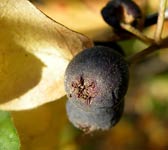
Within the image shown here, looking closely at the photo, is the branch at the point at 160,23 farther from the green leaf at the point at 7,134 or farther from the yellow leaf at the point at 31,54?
the green leaf at the point at 7,134

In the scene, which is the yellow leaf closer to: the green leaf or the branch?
the green leaf

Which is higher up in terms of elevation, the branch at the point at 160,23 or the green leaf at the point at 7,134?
the branch at the point at 160,23

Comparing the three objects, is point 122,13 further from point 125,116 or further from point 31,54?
point 125,116

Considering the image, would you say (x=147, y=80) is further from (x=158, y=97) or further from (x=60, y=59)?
(x=60, y=59)

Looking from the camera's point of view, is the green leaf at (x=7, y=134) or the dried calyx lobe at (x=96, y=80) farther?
the green leaf at (x=7, y=134)

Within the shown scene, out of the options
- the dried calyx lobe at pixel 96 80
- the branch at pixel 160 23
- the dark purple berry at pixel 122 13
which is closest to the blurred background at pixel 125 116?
the dark purple berry at pixel 122 13

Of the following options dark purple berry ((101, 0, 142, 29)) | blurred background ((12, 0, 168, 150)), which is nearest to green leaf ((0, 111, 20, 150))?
blurred background ((12, 0, 168, 150))

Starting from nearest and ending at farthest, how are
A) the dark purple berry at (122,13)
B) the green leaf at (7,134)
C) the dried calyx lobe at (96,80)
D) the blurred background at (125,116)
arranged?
the dried calyx lobe at (96,80) → the green leaf at (7,134) → the dark purple berry at (122,13) → the blurred background at (125,116)
